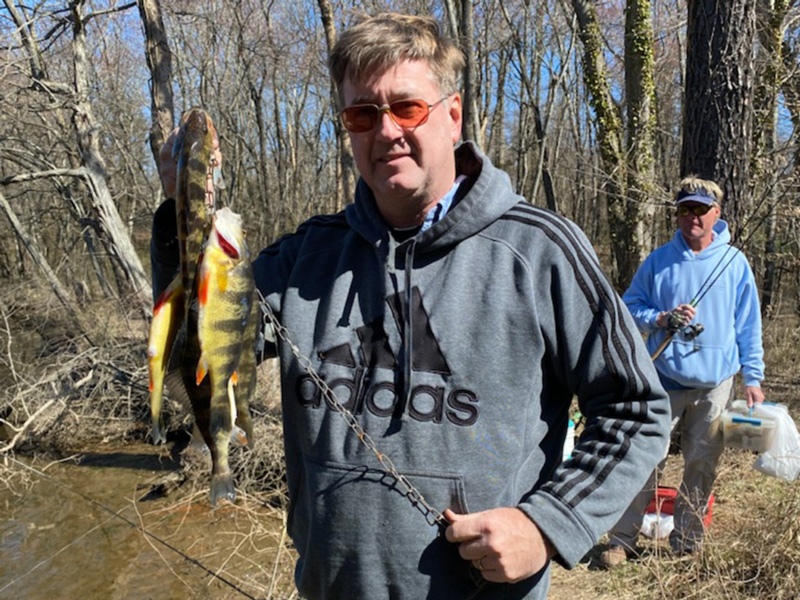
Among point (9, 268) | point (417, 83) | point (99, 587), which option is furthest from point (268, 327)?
point (9, 268)

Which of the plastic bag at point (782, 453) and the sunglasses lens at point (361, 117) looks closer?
the sunglasses lens at point (361, 117)

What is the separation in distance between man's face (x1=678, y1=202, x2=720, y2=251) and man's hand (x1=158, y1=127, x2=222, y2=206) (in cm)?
388

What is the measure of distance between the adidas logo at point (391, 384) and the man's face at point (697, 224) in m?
3.48

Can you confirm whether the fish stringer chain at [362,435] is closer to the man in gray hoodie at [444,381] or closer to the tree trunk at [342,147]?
the man in gray hoodie at [444,381]

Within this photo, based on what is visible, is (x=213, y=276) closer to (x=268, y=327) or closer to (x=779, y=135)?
(x=268, y=327)

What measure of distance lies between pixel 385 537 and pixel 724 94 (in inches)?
229

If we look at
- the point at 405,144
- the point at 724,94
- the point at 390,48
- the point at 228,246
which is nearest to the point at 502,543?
the point at 228,246

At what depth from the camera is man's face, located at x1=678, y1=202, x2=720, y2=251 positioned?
15.1 ft

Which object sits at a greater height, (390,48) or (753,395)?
(390,48)

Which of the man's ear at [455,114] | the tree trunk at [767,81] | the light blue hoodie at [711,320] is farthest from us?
the tree trunk at [767,81]

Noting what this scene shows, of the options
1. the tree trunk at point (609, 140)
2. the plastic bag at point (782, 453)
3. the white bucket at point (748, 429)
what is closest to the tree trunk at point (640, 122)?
the tree trunk at point (609, 140)

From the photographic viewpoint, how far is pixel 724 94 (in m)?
6.01

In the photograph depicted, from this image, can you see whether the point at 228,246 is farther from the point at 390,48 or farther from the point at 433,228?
the point at 390,48

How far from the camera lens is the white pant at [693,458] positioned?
459cm
